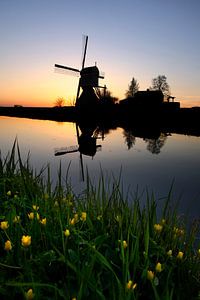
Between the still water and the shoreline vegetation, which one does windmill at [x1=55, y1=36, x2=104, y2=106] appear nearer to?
the still water

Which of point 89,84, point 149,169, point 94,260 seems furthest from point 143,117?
point 94,260

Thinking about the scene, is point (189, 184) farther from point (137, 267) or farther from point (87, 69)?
point (87, 69)

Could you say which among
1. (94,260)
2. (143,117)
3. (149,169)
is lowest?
(149,169)

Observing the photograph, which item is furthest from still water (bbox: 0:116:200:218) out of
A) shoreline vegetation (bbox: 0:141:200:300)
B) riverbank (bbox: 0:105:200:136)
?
riverbank (bbox: 0:105:200:136)

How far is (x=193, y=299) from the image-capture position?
2709 mm

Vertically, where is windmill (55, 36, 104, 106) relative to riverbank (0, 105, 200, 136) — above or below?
above

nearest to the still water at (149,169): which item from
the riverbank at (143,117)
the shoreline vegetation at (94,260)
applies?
the shoreline vegetation at (94,260)

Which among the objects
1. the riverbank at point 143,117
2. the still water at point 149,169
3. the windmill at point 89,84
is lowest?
the still water at point 149,169

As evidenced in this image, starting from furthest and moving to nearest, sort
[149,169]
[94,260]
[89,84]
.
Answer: [89,84] < [149,169] < [94,260]

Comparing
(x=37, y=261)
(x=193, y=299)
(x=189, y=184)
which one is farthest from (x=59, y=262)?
(x=189, y=184)

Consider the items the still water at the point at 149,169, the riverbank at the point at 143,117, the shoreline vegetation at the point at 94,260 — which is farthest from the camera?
the riverbank at the point at 143,117

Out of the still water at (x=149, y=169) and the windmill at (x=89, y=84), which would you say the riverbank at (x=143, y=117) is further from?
the still water at (x=149, y=169)

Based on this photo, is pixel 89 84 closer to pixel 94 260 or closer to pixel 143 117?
pixel 143 117

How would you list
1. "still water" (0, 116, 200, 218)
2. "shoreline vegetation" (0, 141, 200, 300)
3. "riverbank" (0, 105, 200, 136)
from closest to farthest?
"shoreline vegetation" (0, 141, 200, 300), "still water" (0, 116, 200, 218), "riverbank" (0, 105, 200, 136)
